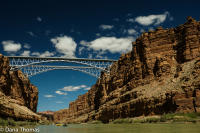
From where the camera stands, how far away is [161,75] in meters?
35.7

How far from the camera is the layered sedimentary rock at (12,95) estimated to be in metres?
18.4

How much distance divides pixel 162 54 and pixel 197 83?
15339mm

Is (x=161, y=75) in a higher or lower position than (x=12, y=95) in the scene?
higher

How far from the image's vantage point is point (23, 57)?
187 feet

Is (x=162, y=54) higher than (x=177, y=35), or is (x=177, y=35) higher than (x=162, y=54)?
(x=177, y=35)

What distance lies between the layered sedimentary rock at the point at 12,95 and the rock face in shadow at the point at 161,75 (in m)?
15.2

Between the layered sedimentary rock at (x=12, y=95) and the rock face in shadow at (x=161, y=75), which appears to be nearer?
the layered sedimentary rock at (x=12, y=95)

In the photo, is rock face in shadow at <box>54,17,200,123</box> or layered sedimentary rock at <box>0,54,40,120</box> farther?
rock face in shadow at <box>54,17,200,123</box>

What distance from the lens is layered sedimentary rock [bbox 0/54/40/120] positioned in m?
18.4

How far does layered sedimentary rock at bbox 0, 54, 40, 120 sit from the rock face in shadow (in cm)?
1517

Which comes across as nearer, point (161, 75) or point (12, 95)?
point (161, 75)

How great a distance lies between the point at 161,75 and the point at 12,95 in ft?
103

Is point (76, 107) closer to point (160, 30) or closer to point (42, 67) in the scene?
point (42, 67)

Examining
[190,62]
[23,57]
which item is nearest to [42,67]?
[23,57]
